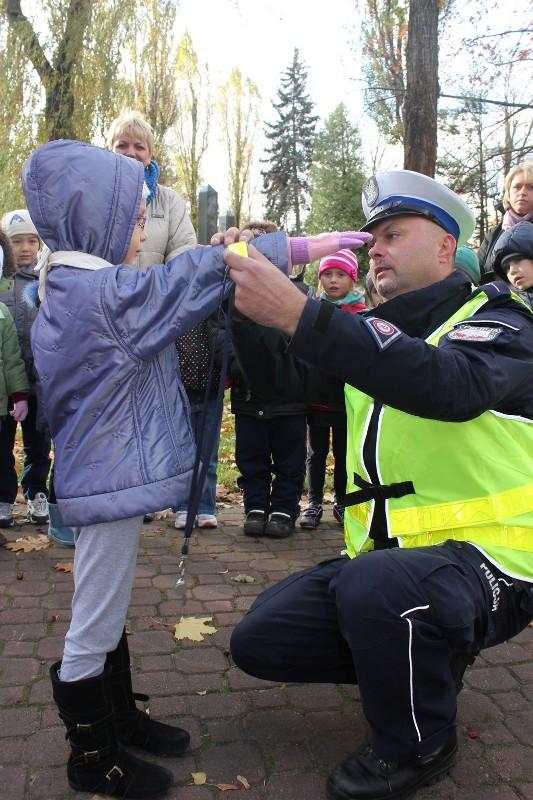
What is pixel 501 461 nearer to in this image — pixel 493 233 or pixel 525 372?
pixel 525 372

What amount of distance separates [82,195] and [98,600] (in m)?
1.18

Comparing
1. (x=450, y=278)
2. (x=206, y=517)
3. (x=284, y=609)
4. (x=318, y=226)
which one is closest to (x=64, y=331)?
(x=284, y=609)

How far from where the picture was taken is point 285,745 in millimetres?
2400

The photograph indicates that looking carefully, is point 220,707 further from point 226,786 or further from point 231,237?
point 231,237

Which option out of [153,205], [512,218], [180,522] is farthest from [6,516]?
[512,218]

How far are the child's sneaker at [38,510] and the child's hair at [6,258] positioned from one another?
1533 mm

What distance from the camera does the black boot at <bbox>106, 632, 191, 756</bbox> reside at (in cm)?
232

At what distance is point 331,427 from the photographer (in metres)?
5.05

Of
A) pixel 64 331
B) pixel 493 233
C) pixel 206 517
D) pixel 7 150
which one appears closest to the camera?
pixel 64 331

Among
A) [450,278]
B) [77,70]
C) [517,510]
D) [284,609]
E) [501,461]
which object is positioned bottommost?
[284,609]

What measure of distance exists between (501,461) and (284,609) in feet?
2.86

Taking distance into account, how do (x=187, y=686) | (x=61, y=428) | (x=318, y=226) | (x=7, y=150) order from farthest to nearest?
(x=318, y=226) → (x=7, y=150) → (x=187, y=686) → (x=61, y=428)

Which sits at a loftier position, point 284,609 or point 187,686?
point 284,609

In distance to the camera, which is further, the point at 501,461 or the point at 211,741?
the point at 211,741
